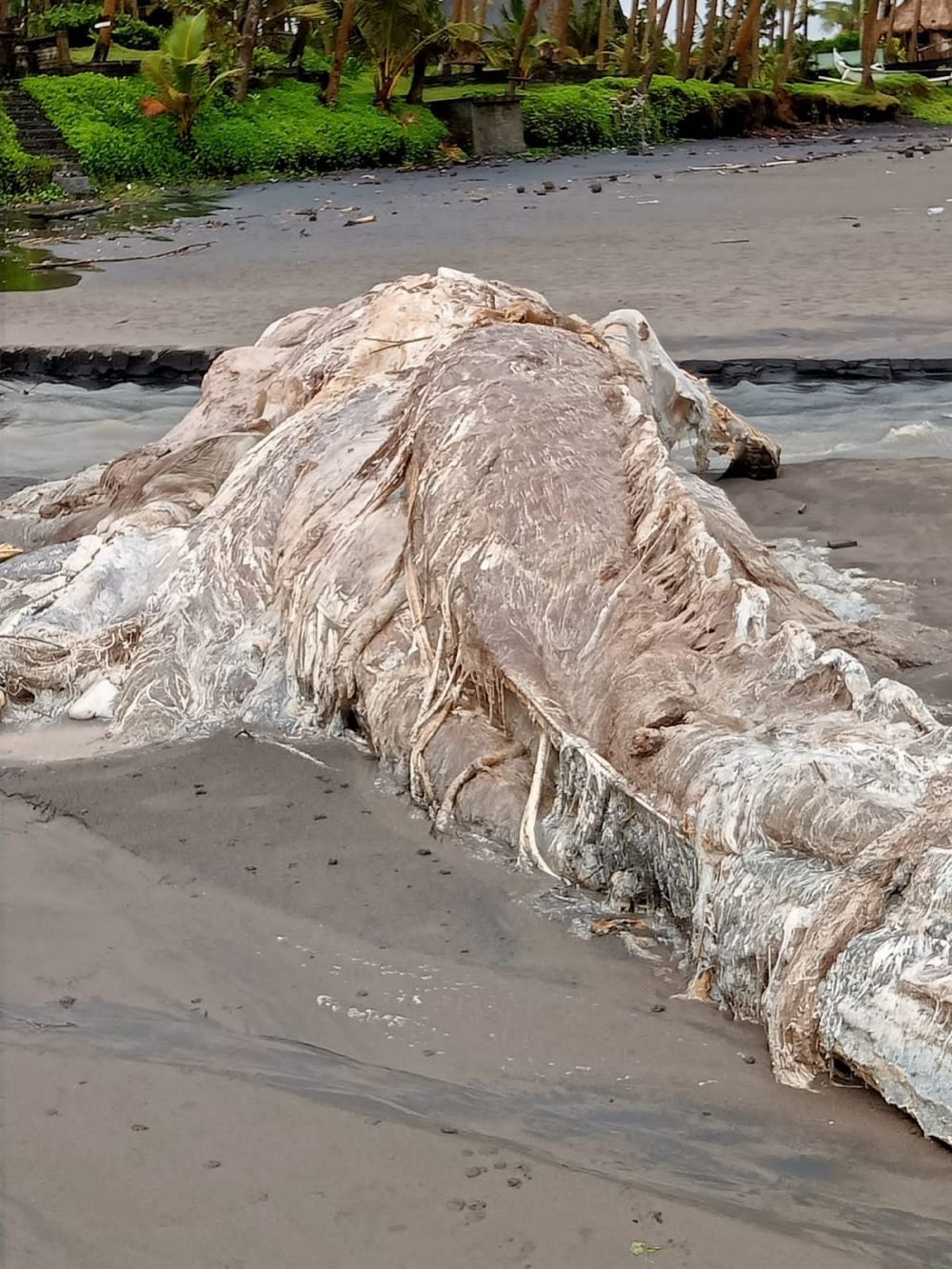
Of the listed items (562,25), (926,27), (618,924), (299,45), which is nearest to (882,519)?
(618,924)


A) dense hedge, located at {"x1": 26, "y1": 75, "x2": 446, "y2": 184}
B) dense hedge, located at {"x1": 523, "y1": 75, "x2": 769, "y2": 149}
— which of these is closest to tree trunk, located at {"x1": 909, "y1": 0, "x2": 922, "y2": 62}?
dense hedge, located at {"x1": 523, "y1": 75, "x2": 769, "y2": 149}

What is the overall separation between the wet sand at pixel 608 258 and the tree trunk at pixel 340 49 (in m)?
6.46

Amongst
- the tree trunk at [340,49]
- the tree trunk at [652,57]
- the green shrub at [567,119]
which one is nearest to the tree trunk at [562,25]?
the tree trunk at [652,57]

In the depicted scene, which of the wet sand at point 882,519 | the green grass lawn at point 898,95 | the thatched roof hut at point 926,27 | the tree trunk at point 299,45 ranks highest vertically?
the thatched roof hut at point 926,27

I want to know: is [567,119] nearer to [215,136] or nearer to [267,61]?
[267,61]

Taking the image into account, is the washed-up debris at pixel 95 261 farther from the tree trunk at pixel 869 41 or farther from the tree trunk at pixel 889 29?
the tree trunk at pixel 889 29

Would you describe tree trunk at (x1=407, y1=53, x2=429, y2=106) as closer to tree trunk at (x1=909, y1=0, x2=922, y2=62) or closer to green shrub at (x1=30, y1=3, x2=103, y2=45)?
green shrub at (x1=30, y1=3, x2=103, y2=45)

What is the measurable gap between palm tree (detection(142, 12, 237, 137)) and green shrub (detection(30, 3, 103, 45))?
8.67 meters

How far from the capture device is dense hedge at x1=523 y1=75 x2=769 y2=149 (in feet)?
110

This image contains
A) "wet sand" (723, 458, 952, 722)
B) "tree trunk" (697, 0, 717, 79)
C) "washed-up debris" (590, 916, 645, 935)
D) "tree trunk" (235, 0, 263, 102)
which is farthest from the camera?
"tree trunk" (697, 0, 717, 79)

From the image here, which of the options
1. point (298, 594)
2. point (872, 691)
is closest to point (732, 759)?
point (872, 691)

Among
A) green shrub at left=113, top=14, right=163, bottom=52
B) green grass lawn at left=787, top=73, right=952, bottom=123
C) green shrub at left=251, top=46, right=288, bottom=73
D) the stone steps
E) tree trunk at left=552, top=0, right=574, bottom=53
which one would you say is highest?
tree trunk at left=552, top=0, right=574, bottom=53

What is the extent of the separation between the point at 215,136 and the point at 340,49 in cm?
370

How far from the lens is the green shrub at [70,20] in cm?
3709
